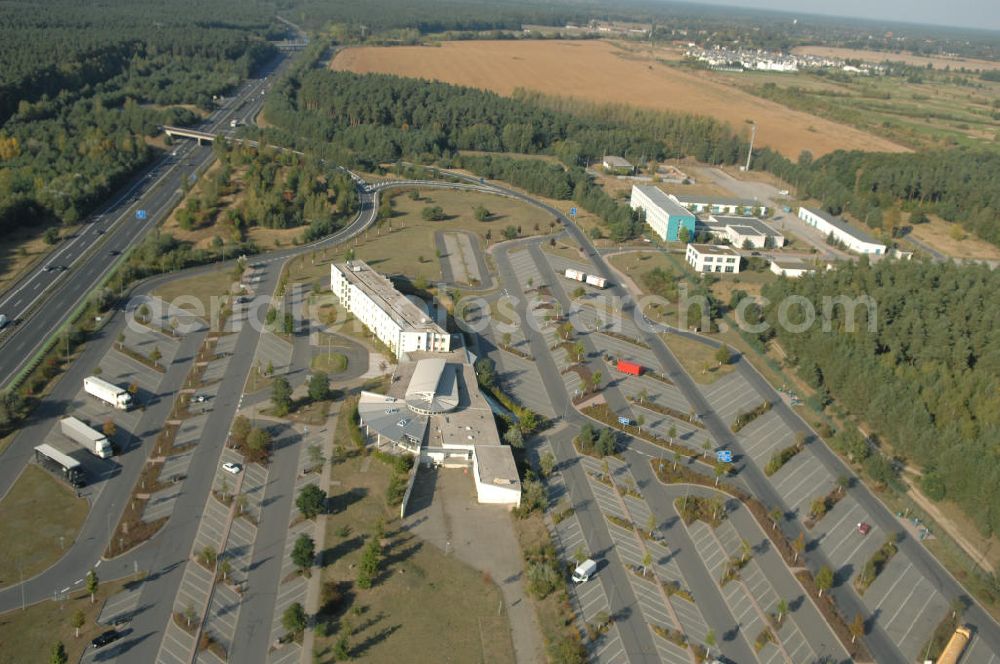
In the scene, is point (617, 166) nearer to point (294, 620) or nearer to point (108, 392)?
point (108, 392)

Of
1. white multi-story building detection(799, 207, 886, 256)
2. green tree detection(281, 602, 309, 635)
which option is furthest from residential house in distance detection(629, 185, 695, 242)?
green tree detection(281, 602, 309, 635)

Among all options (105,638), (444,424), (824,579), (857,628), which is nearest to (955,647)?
(857,628)

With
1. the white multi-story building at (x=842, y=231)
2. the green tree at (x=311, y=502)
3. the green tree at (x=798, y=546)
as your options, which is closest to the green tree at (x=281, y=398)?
the green tree at (x=311, y=502)

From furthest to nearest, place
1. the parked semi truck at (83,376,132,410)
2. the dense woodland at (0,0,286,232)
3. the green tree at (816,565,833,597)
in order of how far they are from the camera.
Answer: the dense woodland at (0,0,286,232) < the parked semi truck at (83,376,132,410) < the green tree at (816,565,833,597)

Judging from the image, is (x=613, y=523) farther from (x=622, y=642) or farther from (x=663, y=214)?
(x=663, y=214)

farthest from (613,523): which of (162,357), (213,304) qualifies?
(213,304)

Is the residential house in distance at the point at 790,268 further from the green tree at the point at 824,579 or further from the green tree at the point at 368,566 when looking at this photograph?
the green tree at the point at 368,566

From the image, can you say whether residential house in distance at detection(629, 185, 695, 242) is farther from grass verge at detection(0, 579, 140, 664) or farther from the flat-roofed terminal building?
grass verge at detection(0, 579, 140, 664)
